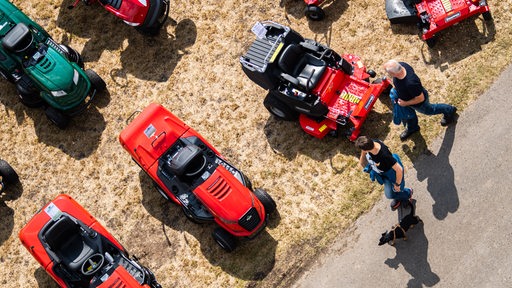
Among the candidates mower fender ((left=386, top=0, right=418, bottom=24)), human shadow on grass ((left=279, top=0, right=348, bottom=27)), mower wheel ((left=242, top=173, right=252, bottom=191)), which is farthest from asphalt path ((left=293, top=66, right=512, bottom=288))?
human shadow on grass ((left=279, top=0, right=348, bottom=27))

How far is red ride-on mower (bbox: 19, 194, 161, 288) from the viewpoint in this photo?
10.1m

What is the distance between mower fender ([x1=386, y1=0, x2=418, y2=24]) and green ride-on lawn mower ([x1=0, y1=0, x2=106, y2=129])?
5.83 meters

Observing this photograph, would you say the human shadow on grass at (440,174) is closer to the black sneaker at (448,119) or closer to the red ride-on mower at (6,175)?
the black sneaker at (448,119)

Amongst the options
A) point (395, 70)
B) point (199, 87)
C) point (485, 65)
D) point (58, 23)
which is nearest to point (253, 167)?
point (199, 87)

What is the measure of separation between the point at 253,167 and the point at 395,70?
3.42 meters

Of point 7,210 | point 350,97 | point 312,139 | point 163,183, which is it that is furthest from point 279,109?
point 7,210

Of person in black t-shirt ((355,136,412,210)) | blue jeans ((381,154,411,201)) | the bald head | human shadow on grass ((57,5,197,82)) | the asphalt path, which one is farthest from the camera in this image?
human shadow on grass ((57,5,197,82))

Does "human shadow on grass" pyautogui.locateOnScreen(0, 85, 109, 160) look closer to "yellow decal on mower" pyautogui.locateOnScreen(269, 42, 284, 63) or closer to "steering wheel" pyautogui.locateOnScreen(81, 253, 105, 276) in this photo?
"steering wheel" pyautogui.locateOnScreen(81, 253, 105, 276)

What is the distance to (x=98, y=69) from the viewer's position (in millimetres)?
13031

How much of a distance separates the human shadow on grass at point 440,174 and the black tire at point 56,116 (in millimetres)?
6572

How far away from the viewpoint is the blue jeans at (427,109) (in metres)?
10.1

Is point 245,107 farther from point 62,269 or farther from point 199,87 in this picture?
point 62,269

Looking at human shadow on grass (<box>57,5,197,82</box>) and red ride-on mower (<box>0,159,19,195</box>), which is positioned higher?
human shadow on grass (<box>57,5,197,82</box>)

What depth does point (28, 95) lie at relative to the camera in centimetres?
1238
